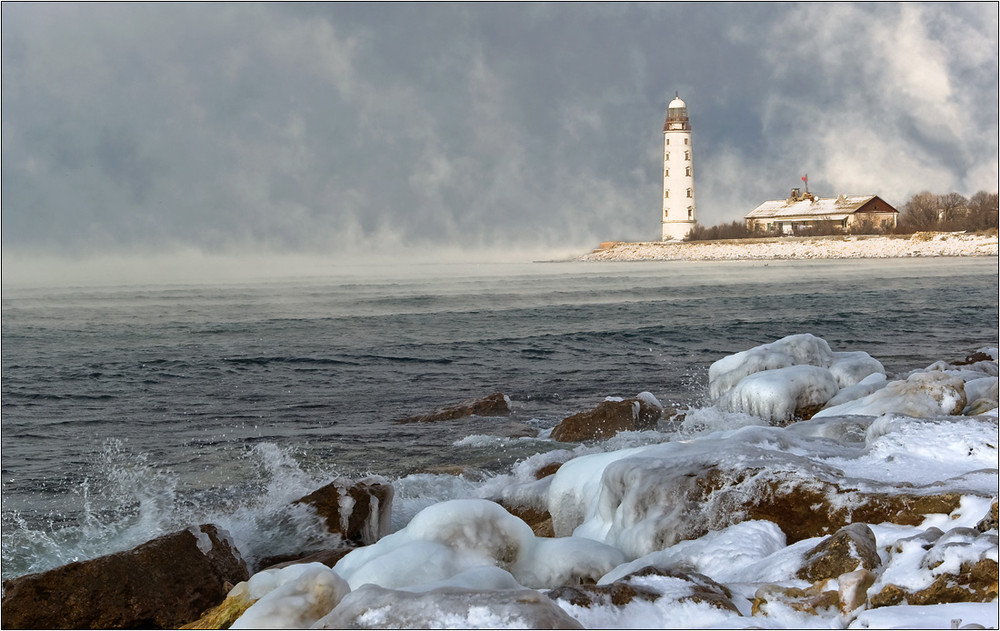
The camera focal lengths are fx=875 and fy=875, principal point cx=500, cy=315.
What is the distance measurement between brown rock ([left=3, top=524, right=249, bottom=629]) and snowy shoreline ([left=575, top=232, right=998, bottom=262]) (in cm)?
5114

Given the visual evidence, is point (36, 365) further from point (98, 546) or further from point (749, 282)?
point (749, 282)

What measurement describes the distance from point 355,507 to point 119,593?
4.73 feet

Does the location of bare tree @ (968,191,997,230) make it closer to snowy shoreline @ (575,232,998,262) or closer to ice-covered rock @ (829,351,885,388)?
snowy shoreline @ (575,232,998,262)

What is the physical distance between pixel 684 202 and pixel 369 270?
1058 inches

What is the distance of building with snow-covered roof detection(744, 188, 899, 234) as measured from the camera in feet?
186

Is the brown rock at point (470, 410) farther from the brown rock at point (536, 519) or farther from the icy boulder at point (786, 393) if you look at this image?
the brown rock at point (536, 519)

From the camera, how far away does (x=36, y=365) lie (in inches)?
578

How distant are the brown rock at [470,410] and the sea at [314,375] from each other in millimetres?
223

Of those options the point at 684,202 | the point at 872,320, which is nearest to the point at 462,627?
the point at 872,320

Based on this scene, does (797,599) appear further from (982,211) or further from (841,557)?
(982,211)

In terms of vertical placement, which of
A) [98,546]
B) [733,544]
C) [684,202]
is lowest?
[98,546]

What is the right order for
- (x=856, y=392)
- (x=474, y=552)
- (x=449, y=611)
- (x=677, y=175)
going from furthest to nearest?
(x=677, y=175), (x=856, y=392), (x=474, y=552), (x=449, y=611)

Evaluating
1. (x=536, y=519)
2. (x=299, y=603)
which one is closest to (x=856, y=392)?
(x=536, y=519)

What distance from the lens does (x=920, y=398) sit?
6406mm
